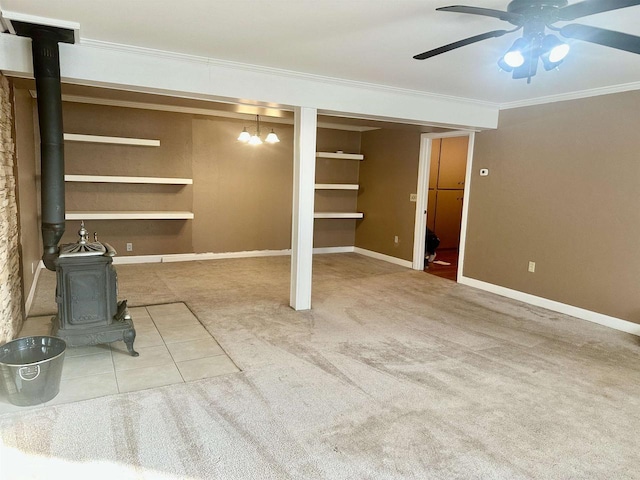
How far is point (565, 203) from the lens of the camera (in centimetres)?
459

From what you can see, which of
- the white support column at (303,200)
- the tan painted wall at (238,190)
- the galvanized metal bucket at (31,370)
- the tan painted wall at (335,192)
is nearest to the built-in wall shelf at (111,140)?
the tan painted wall at (238,190)

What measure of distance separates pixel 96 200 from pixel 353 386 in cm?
477

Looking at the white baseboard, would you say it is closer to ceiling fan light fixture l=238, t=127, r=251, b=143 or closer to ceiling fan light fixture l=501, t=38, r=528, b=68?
ceiling fan light fixture l=238, t=127, r=251, b=143

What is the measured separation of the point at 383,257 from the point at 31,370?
559 centimetres

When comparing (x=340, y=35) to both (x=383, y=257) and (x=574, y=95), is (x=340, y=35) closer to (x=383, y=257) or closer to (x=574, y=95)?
(x=574, y=95)

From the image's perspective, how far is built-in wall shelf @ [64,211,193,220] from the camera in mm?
5617

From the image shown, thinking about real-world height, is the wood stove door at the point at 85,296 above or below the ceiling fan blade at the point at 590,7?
below

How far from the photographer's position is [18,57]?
2.95 meters

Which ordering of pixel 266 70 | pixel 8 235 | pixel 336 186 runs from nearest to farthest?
1. pixel 8 235
2. pixel 266 70
3. pixel 336 186

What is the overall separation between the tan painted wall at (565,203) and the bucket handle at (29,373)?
186 inches

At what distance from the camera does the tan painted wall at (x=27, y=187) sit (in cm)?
394

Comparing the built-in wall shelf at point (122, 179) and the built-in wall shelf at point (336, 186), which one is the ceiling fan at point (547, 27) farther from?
the built-in wall shelf at point (336, 186)

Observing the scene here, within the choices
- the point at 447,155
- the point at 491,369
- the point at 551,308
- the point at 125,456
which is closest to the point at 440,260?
the point at 447,155

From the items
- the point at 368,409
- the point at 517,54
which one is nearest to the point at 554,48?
the point at 517,54
